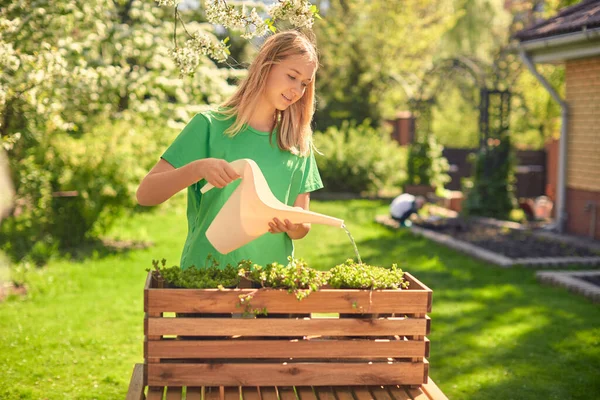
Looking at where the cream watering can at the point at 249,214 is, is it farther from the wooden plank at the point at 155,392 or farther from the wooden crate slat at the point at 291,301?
the wooden plank at the point at 155,392

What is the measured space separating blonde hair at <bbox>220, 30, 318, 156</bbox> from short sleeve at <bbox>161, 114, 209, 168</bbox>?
0.09 meters

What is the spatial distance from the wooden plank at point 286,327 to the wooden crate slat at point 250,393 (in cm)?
19

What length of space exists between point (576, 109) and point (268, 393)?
9136 mm

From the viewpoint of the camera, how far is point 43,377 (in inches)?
179

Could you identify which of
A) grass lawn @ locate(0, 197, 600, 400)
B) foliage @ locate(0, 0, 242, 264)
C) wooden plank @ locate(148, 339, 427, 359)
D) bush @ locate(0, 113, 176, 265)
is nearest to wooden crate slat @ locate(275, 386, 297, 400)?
wooden plank @ locate(148, 339, 427, 359)

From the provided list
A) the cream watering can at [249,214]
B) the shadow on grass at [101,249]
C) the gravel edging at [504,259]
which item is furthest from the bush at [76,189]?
the cream watering can at [249,214]

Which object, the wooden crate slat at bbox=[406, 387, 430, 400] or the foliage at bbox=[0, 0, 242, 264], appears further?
the foliage at bbox=[0, 0, 242, 264]

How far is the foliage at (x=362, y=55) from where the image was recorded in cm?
2023

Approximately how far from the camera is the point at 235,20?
3.08 metres

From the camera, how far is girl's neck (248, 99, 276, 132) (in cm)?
269

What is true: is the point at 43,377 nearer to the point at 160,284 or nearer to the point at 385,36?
the point at 160,284

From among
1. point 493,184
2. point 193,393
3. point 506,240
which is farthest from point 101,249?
point 193,393

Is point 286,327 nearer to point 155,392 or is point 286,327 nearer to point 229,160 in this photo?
point 155,392

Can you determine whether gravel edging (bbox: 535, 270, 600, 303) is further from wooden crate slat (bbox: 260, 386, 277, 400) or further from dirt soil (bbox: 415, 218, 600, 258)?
wooden crate slat (bbox: 260, 386, 277, 400)
